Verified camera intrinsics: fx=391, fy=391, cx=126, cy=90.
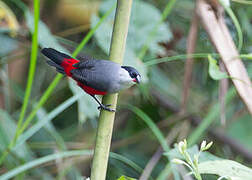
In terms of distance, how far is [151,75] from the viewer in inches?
90.8

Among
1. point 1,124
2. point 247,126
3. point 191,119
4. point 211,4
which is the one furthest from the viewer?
point 247,126

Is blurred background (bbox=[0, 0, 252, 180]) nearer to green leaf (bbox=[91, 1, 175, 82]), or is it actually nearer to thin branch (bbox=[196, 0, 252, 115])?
green leaf (bbox=[91, 1, 175, 82])

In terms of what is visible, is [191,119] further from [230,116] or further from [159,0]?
[159,0]

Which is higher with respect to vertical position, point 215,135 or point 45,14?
point 45,14

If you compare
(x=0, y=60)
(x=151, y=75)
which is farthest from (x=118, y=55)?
(x=151, y=75)

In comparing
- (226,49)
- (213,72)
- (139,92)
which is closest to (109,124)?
(213,72)

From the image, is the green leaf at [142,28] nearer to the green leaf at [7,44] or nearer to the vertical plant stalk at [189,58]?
the vertical plant stalk at [189,58]

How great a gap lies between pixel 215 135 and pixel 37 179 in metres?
1.04

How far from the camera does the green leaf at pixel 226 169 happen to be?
2.32ft

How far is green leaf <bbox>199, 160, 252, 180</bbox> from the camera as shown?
707 millimetres

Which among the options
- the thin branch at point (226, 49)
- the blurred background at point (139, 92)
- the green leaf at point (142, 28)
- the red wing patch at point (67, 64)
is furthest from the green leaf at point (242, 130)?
the red wing patch at point (67, 64)

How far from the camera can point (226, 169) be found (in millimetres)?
727

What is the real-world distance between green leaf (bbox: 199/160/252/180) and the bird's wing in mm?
298

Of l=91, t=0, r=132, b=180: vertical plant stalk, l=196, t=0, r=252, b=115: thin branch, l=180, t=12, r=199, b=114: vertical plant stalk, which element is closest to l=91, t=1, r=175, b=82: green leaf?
l=180, t=12, r=199, b=114: vertical plant stalk
